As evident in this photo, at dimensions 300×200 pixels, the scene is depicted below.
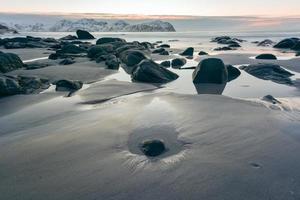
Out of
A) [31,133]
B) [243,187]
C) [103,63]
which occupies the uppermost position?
[243,187]

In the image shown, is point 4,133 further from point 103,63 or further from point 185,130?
point 103,63

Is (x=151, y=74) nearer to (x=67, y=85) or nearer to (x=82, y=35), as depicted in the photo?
(x=67, y=85)

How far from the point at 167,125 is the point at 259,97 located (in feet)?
9.78

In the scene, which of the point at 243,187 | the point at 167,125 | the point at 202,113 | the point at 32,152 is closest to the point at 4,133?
the point at 32,152

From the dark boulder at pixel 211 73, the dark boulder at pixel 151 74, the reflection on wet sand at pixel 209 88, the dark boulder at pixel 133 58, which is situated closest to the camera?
the reflection on wet sand at pixel 209 88

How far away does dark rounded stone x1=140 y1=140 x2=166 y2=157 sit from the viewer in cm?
370

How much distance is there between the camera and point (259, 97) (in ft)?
22.6

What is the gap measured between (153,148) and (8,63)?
834 centimetres

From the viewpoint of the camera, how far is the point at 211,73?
883 cm

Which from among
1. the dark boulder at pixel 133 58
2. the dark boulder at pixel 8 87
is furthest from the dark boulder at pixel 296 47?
the dark boulder at pixel 8 87

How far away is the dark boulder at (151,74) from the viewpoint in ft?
29.1

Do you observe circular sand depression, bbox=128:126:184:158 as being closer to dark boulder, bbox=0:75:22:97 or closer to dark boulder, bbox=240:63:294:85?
dark boulder, bbox=0:75:22:97

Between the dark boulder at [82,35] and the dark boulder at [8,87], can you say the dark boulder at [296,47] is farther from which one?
the dark boulder at [82,35]

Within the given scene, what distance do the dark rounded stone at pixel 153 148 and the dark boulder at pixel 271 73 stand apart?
614cm
